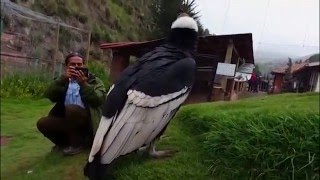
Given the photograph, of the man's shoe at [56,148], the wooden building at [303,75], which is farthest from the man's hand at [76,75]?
the wooden building at [303,75]

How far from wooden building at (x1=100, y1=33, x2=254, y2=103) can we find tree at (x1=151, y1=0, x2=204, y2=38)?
6 cm

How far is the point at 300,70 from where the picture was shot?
1832 mm

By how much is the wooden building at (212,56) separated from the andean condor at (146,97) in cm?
4

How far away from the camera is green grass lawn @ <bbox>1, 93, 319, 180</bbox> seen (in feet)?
4.53

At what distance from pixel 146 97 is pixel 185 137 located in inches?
24.6

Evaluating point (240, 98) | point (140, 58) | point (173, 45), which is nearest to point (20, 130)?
point (140, 58)

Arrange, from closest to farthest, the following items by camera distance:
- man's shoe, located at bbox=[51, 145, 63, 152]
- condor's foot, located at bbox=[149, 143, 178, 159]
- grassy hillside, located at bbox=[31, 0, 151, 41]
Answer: grassy hillside, located at bbox=[31, 0, 151, 41] → man's shoe, located at bbox=[51, 145, 63, 152] → condor's foot, located at bbox=[149, 143, 178, 159]

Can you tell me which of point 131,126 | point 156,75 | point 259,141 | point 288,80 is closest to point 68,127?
point 131,126

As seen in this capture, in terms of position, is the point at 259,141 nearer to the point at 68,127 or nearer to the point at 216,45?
the point at 216,45

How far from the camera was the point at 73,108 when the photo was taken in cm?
157

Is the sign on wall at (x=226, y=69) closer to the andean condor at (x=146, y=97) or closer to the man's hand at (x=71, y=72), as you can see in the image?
the andean condor at (x=146, y=97)

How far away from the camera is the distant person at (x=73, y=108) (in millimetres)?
1451

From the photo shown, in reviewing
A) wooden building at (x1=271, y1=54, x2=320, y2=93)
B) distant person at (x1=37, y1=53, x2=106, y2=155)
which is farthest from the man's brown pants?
wooden building at (x1=271, y1=54, x2=320, y2=93)

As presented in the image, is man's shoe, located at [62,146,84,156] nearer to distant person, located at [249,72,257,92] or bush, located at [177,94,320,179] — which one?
bush, located at [177,94,320,179]
